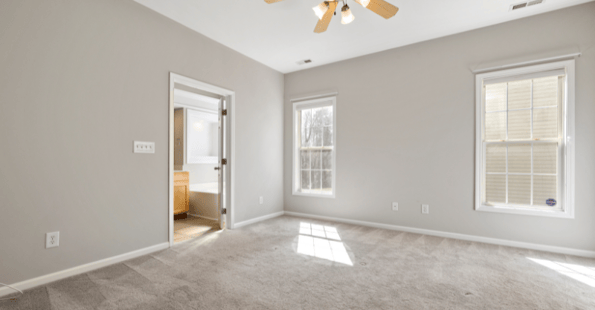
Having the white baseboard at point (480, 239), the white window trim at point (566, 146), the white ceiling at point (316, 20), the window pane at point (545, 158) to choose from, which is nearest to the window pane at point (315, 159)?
the white baseboard at point (480, 239)

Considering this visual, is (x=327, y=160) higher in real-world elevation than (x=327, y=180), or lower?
higher

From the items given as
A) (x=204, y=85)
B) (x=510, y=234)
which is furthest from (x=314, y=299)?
(x=204, y=85)

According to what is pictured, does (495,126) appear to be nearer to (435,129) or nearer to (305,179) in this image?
(435,129)

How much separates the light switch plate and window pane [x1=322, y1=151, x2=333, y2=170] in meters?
2.75

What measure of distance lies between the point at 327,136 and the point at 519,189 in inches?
109

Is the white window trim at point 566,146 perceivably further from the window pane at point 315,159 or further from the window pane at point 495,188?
the window pane at point 315,159

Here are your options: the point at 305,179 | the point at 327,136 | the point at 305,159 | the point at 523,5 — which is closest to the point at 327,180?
the point at 305,179

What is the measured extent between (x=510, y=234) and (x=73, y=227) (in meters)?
4.70

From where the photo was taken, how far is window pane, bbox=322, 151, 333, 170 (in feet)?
15.6

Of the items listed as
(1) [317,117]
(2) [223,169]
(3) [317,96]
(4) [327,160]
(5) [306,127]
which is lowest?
(2) [223,169]

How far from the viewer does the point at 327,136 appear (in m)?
4.82

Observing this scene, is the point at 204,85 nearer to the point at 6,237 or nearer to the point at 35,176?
the point at 35,176

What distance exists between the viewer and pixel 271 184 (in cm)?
492

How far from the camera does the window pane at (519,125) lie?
3.28 metres
